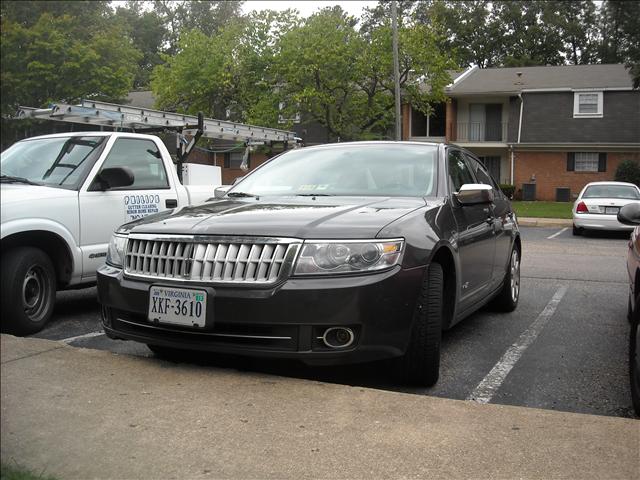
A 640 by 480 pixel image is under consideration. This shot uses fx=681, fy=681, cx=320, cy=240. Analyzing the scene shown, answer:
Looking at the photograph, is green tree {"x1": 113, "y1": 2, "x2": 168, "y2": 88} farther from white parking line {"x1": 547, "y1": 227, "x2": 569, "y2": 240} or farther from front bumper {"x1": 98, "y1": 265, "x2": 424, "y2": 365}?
white parking line {"x1": 547, "y1": 227, "x2": 569, "y2": 240}

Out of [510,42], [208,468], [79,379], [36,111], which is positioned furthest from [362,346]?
[510,42]

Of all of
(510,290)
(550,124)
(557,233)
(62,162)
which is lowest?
(557,233)

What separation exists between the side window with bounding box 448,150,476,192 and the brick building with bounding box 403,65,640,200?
2709cm

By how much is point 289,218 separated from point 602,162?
101 ft

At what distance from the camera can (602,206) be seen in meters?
16.1

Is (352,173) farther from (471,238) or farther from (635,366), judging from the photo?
(635,366)

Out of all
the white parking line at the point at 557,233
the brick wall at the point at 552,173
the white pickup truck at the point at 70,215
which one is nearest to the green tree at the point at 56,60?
the white pickup truck at the point at 70,215

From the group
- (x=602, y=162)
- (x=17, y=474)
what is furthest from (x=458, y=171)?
(x=602, y=162)

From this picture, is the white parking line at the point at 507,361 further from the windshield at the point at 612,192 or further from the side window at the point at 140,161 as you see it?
the windshield at the point at 612,192

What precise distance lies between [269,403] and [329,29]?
27461 mm

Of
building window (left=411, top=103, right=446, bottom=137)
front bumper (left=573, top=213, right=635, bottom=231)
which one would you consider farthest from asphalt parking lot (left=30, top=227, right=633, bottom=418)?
building window (left=411, top=103, right=446, bottom=137)

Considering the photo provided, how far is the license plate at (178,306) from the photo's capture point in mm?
3617

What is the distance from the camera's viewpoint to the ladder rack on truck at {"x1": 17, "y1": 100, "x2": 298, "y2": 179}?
2531 mm

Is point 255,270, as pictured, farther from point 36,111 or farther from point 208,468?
point 36,111
